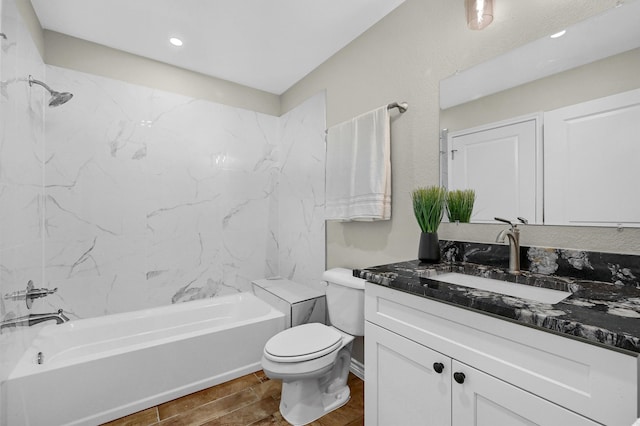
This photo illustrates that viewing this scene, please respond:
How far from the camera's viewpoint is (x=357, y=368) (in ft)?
7.03

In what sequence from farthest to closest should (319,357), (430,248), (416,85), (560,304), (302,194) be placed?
(302,194), (416,85), (319,357), (430,248), (560,304)

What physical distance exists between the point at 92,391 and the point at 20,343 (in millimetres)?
485

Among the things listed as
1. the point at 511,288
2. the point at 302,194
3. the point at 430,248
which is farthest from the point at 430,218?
the point at 302,194

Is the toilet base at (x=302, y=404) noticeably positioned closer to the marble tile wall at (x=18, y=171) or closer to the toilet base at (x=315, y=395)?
the toilet base at (x=315, y=395)

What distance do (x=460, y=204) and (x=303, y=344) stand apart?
115 centimetres

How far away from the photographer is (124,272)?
7.79ft

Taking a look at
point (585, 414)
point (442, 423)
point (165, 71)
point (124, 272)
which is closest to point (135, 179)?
point (124, 272)

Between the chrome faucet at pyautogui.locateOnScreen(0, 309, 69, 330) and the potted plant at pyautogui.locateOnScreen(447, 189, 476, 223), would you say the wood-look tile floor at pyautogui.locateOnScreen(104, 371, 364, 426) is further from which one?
the potted plant at pyautogui.locateOnScreen(447, 189, 476, 223)

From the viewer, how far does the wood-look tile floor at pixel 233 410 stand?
5.55ft

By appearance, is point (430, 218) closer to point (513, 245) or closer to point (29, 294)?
point (513, 245)

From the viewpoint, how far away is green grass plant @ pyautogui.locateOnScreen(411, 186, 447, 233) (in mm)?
1501

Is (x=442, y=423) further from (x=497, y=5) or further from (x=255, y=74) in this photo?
(x=255, y=74)

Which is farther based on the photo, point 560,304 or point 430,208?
point 430,208

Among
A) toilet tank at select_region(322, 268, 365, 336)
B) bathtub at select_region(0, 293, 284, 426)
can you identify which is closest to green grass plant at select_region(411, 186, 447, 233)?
toilet tank at select_region(322, 268, 365, 336)
